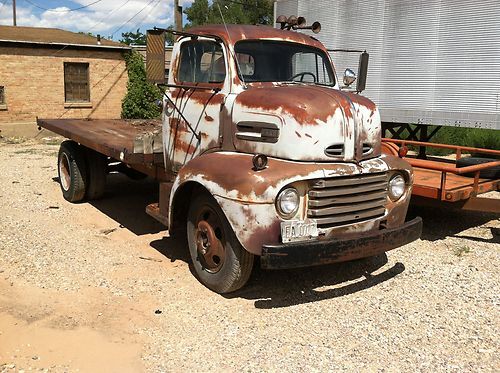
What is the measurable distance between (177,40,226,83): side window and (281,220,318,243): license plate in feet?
5.46

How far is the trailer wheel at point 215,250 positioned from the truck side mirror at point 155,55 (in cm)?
114

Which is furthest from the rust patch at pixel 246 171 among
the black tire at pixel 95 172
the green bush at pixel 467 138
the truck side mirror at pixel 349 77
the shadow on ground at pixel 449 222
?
the green bush at pixel 467 138

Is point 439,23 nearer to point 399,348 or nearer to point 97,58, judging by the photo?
point 399,348

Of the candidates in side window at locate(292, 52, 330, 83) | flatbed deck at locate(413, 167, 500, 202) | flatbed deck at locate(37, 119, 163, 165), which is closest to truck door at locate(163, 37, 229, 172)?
flatbed deck at locate(37, 119, 163, 165)

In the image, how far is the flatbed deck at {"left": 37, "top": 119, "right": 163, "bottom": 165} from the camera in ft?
19.3

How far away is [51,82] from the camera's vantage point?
18.6 m

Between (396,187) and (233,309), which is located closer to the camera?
(233,309)

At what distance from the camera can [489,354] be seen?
382 centimetres

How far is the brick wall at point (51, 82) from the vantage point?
58.5ft

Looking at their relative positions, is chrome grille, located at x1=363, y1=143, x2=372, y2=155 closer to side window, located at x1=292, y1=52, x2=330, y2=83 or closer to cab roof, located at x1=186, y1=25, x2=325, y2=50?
side window, located at x1=292, y1=52, x2=330, y2=83

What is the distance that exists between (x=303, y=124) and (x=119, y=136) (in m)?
4.03

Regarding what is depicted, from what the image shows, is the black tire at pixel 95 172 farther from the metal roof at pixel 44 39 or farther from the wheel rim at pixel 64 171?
the metal roof at pixel 44 39

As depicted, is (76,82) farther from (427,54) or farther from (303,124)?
(303,124)

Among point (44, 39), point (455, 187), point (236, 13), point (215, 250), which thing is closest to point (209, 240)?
point (215, 250)
